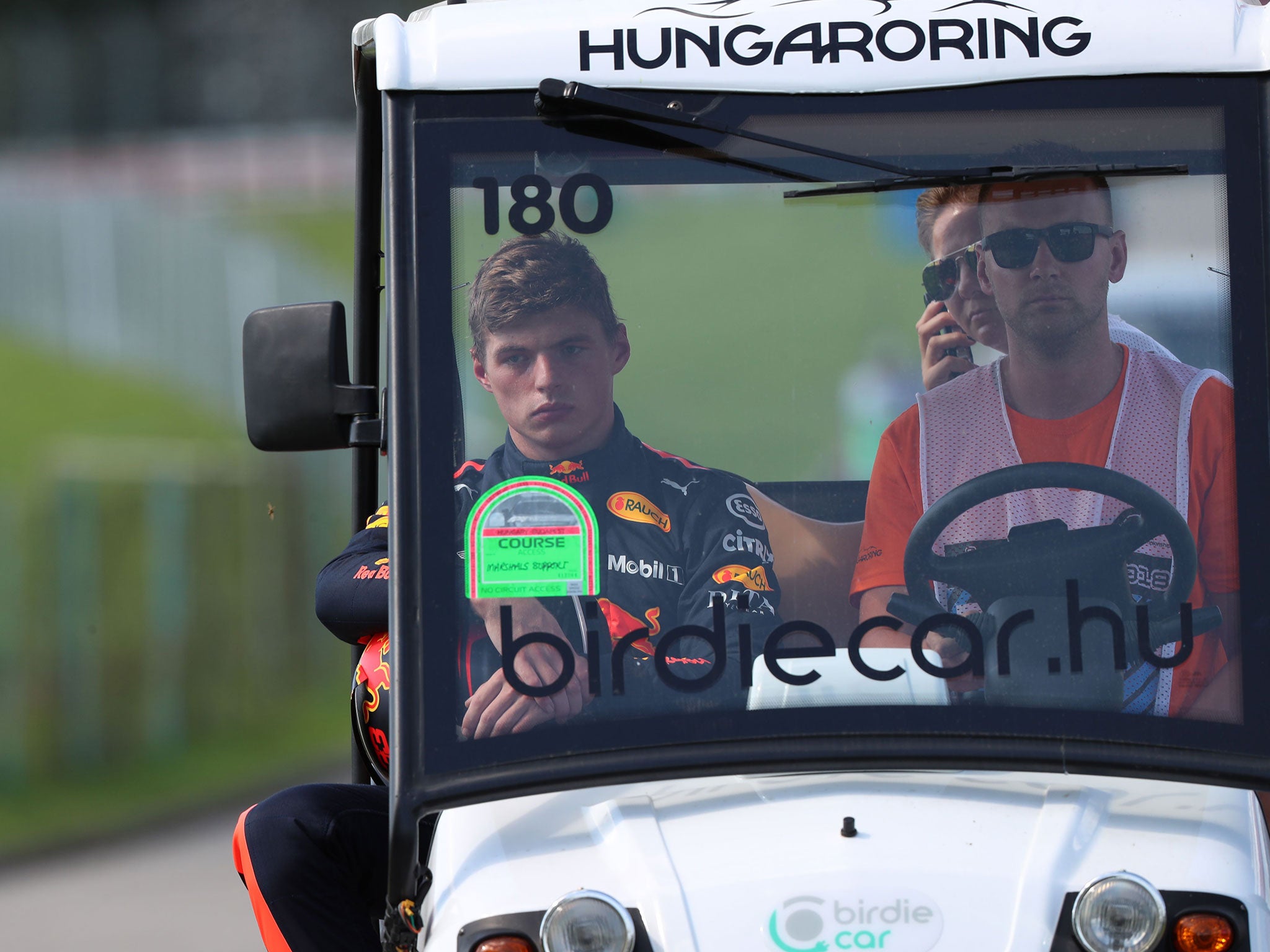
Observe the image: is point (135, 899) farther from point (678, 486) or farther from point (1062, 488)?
point (1062, 488)

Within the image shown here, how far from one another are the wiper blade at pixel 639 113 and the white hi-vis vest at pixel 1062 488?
346 millimetres

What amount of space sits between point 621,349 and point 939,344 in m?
0.45

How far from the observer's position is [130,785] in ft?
26.4

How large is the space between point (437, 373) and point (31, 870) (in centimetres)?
558

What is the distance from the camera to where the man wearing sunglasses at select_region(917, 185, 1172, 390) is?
2.12m

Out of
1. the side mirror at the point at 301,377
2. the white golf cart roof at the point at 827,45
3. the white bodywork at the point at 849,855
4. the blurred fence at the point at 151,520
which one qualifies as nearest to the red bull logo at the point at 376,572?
the side mirror at the point at 301,377

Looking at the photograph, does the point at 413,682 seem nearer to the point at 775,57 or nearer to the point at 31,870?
the point at 775,57

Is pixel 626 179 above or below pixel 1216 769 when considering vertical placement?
above

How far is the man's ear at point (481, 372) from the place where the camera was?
213 centimetres

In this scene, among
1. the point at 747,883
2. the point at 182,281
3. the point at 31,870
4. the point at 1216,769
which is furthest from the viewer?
the point at 182,281

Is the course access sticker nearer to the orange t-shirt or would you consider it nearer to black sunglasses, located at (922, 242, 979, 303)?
the orange t-shirt

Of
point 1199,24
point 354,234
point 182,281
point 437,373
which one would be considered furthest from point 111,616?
point 1199,24

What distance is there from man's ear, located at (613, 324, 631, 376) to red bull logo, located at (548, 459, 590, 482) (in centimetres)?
14

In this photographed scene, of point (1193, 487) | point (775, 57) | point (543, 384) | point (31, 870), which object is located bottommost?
point (31, 870)
